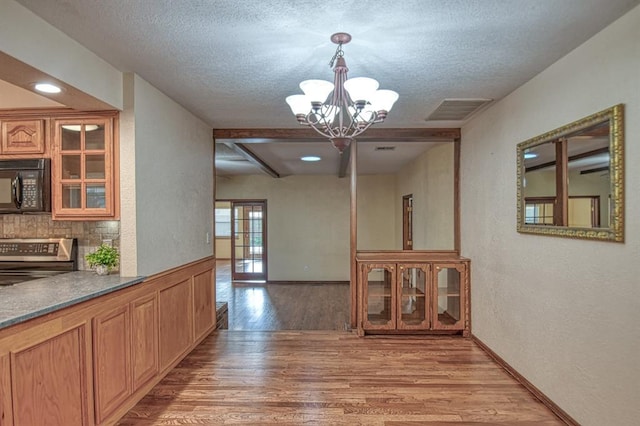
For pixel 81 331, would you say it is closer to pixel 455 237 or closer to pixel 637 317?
pixel 637 317

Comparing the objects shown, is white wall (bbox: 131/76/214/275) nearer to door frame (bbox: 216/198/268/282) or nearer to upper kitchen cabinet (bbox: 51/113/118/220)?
upper kitchen cabinet (bbox: 51/113/118/220)

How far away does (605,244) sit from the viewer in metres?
1.98

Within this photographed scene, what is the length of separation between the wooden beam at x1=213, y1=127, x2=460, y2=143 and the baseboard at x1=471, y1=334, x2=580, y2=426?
7.70 feet

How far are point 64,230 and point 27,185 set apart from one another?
505mm

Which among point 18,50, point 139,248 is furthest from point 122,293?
point 18,50

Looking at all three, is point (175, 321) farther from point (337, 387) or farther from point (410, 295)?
point (410, 295)

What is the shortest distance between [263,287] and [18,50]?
6.57m

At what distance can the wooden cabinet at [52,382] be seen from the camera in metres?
1.65

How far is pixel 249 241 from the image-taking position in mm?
8664

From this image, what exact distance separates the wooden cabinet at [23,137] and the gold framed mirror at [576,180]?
3644 mm

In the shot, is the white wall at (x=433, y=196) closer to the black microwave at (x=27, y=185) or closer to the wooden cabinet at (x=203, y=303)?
the wooden cabinet at (x=203, y=303)

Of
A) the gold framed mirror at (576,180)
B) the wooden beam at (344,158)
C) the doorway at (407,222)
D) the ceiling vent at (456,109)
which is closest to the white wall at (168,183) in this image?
A: the wooden beam at (344,158)

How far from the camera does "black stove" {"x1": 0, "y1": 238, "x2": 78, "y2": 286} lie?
279 centimetres

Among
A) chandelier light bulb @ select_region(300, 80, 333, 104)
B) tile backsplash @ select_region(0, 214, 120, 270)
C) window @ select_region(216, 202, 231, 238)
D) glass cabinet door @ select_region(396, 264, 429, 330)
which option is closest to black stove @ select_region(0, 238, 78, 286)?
tile backsplash @ select_region(0, 214, 120, 270)
